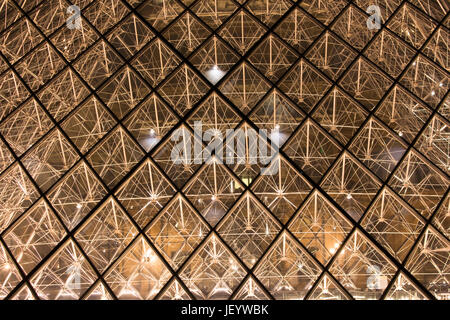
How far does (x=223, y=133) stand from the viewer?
1138 cm

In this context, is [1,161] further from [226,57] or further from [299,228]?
[299,228]

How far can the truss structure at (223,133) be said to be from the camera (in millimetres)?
9484

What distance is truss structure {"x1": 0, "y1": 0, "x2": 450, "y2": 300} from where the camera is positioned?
9.48 m

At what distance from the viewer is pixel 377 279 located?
34.7 ft

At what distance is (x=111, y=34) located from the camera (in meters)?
11.1

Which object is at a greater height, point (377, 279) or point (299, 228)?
point (299, 228)

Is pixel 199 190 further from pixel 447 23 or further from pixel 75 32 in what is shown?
pixel 447 23
